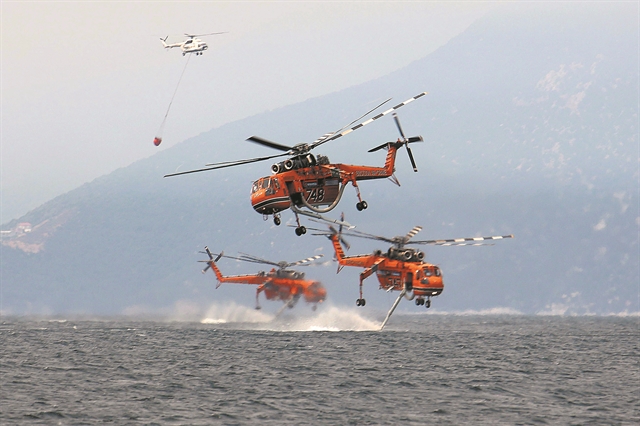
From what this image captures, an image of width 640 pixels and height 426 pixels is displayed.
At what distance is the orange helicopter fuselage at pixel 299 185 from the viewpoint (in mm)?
62312

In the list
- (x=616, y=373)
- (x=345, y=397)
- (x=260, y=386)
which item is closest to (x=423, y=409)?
(x=345, y=397)

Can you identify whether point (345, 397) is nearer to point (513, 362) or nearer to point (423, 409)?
point (423, 409)

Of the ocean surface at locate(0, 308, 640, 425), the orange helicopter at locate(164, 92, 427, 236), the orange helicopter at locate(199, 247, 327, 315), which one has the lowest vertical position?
the ocean surface at locate(0, 308, 640, 425)

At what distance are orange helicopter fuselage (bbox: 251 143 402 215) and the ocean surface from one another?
42.8 ft

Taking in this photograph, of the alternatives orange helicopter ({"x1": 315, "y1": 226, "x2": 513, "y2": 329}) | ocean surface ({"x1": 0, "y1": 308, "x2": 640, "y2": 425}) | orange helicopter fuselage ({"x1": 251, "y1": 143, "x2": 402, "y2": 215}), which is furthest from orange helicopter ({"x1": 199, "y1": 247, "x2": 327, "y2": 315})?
orange helicopter fuselage ({"x1": 251, "y1": 143, "x2": 402, "y2": 215})

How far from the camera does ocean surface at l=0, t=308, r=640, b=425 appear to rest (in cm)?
5606

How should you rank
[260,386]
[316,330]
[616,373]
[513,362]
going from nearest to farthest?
[260,386]
[616,373]
[513,362]
[316,330]

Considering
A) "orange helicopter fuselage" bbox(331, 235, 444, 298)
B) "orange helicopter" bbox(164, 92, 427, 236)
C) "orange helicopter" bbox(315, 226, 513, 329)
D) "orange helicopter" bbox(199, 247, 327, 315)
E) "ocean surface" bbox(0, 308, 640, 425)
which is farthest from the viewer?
"orange helicopter" bbox(199, 247, 327, 315)

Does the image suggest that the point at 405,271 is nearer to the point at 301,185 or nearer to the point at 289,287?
the point at 301,185

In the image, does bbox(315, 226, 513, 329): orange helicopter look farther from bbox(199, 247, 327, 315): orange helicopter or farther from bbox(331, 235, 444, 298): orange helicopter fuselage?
bbox(199, 247, 327, 315): orange helicopter

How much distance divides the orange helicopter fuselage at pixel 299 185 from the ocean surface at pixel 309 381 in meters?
13.1

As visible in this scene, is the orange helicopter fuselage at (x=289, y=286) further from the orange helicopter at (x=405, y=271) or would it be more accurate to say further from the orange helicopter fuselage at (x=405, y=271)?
the orange helicopter fuselage at (x=405, y=271)

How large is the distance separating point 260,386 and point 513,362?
3101 cm

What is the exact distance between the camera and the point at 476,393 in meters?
66.6
